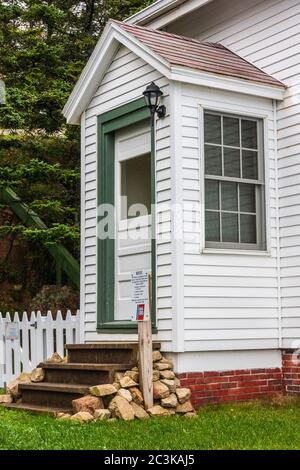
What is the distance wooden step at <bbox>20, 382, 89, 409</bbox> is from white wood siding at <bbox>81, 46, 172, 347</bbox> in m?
1.06

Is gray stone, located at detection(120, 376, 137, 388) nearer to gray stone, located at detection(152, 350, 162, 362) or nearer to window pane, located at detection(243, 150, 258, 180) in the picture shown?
gray stone, located at detection(152, 350, 162, 362)

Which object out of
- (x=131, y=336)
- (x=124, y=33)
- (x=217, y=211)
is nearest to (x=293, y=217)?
(x=217, y=211)

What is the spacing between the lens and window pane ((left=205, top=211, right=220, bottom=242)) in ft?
29.9

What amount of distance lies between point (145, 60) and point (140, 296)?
2889 millimetres

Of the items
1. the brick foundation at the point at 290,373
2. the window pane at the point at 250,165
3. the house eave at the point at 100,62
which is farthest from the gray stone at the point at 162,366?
the house eave at the point at 100,62

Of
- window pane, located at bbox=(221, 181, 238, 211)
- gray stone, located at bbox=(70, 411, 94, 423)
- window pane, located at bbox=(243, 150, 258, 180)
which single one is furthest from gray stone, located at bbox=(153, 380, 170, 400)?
window pane, located at bbox=(243, 150, 258, 180)

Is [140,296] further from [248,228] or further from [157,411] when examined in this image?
[248,228]

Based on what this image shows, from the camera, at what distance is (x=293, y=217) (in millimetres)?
9469

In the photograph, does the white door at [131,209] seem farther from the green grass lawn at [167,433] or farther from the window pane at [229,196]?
the green grass lawn at [167,433]

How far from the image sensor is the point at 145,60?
30.7 ft

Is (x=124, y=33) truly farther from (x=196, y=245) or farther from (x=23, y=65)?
(x=23, y=65)

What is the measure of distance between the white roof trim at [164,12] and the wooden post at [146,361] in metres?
4.75

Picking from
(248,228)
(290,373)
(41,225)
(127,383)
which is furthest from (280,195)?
(41,225)

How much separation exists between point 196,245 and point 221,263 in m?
0.39
